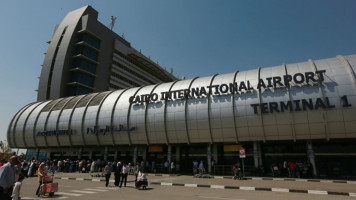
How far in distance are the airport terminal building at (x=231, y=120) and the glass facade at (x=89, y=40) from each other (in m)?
34.8

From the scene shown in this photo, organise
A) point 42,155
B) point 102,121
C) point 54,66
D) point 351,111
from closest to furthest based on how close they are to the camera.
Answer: point 351,111, point 102,121, point 42,155, point 54,66

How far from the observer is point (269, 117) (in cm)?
2519

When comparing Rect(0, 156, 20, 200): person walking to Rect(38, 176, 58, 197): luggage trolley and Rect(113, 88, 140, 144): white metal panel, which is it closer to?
Rect(38, 176, 58, 197): luggage trolley

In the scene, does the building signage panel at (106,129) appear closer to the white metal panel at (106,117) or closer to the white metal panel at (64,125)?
the white metal panel at (106,117)

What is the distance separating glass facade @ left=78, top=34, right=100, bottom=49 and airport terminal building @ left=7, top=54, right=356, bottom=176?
34815 millimetres

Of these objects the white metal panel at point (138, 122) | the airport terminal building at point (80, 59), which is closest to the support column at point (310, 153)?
the white metal panel at point (138, 122)

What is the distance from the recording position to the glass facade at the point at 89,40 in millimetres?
67375

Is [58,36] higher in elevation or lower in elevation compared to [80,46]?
higher

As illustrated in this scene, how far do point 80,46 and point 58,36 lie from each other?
9226mm

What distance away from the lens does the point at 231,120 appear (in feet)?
88.4

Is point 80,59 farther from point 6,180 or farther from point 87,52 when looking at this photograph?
point 6,180

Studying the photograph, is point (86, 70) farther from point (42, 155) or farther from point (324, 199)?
point (324, 199)

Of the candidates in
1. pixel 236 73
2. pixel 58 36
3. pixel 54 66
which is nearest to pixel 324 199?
pixel 236 73

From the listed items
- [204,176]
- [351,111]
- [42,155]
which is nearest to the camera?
[351,111]
